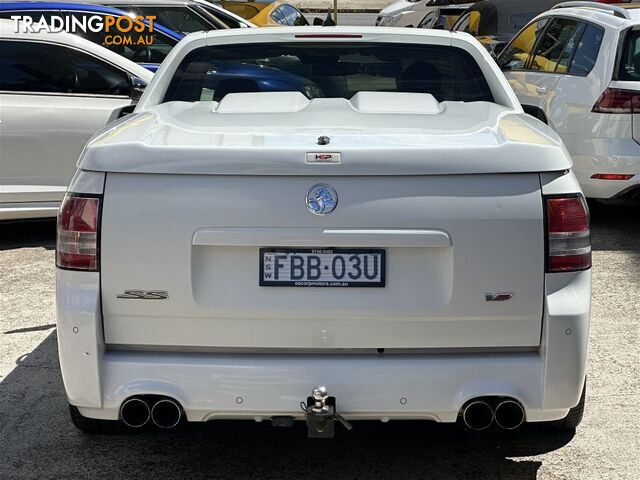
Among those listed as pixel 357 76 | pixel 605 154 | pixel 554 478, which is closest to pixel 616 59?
pixel 605 154

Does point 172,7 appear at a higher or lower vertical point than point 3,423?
higher

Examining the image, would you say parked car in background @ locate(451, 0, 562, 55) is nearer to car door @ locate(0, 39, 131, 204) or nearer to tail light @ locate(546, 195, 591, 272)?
car door @ locate(0, 39, 131, 204)

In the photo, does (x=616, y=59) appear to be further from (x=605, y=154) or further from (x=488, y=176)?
(x=488, y=176)

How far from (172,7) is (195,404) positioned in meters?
8.52

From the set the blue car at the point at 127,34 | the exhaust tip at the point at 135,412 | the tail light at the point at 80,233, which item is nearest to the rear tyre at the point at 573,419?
the exhaust tip at the point at 135,412

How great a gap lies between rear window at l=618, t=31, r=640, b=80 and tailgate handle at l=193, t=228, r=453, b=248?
488 centimetres

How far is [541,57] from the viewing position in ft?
31.0

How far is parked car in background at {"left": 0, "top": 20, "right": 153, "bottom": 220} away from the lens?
7812 mm

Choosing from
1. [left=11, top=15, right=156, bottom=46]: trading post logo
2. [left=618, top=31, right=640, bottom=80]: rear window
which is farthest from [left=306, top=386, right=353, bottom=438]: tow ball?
[left=11, top=15, right=156, bottom=46]: trading post logo

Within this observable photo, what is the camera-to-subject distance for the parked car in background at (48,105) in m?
7.81

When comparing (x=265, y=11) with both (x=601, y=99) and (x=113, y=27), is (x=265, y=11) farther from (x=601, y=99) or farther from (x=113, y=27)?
(x=601, y=99)

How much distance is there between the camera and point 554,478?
4070mm

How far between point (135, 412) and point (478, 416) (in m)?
1.17

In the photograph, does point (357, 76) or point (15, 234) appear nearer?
point (357, 76)
